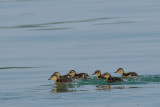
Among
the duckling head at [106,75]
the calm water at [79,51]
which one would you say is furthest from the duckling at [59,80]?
the duckling head at [106,75]

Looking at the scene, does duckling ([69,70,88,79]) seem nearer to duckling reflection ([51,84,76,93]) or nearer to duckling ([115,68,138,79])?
duckling reflection ([51,84,76,93])

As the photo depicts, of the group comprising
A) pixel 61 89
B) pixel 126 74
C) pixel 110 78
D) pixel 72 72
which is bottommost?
pixel 61 89

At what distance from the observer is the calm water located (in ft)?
44.1

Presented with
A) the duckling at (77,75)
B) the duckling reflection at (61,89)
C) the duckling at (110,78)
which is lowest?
the duckling reflection at (61,89)

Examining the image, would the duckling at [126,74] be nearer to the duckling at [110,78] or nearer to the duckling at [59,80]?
the duckling at [110,78]

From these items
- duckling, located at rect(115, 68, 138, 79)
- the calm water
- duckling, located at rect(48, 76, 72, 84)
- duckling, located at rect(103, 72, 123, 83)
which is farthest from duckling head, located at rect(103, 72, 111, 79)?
duckling, located at rect(48, 76, 72, 84)

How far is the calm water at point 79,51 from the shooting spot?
44.1 feet

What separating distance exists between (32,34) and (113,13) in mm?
5325

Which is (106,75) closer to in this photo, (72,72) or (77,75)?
(77,75)

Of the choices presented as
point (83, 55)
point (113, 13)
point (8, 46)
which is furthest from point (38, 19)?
point (83, 55)

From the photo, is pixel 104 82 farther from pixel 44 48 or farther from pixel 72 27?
pixel 72 27

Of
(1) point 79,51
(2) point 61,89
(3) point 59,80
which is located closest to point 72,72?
(3) point 59,80

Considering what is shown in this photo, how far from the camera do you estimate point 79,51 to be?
19.1m

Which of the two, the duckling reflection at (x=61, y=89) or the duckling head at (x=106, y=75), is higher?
the duckling head at (x=106, y=75)
